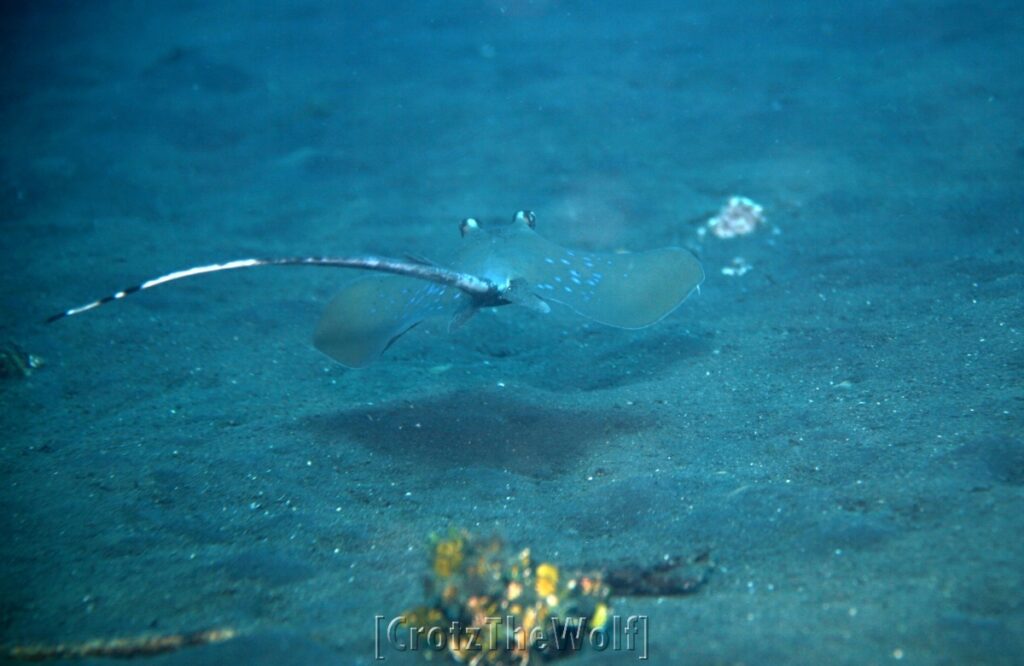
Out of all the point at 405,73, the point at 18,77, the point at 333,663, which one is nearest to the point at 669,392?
the point at 333,663

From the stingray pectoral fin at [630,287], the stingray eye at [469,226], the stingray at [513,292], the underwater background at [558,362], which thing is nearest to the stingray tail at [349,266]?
the stingray at [513,292]

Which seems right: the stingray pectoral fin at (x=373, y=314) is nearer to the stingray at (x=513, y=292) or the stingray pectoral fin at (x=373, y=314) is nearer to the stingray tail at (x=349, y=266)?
the stingray at (x=513, y=292)

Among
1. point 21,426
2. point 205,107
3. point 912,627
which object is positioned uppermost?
point 205,107

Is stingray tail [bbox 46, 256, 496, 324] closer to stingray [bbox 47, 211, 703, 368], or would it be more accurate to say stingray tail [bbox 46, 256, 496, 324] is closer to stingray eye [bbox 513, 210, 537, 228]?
stingray [bbox 47, 211, 703, 368]

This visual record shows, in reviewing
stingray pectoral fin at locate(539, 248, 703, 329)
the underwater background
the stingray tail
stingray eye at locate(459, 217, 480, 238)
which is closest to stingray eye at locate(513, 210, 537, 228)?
stingray eye at locate(459, 217, 480, 238)

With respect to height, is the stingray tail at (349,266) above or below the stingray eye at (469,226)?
above

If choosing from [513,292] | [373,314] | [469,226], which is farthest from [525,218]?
[373,314]

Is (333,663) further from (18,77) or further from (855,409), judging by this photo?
(18,77)
